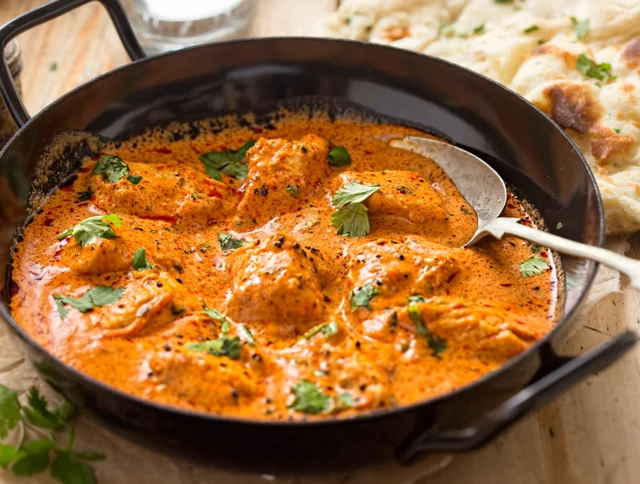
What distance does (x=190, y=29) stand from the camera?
513 cm

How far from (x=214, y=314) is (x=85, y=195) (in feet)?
3.50

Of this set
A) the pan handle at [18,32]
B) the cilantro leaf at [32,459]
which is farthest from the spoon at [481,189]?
the cilantro leaf at [32,459]

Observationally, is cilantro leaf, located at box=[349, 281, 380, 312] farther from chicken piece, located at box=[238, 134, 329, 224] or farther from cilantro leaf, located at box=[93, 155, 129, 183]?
cilantro leaf, located at box=[93, 155, 129, 183]

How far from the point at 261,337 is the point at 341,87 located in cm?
174

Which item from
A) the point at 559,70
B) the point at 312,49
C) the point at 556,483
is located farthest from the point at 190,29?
the point at 556,483

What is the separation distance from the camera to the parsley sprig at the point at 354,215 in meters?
3.26

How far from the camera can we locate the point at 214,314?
9.32 ft

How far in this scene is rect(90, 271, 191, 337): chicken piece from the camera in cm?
266

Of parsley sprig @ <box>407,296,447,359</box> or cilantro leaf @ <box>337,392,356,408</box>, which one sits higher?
cilantro leaf @ <box>337,392,356,408</box>

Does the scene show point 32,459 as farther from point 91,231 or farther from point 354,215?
point 354,215

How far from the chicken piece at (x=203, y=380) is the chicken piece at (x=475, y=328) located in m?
0.64

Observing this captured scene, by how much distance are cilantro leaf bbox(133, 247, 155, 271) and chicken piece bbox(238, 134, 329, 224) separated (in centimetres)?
54

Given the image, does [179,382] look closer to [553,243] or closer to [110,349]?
[110,349]

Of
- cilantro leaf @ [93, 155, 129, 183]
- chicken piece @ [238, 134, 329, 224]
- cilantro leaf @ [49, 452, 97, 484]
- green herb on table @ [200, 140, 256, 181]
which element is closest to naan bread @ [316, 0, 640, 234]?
chicken piece @ [238, 134, 329, 224]
